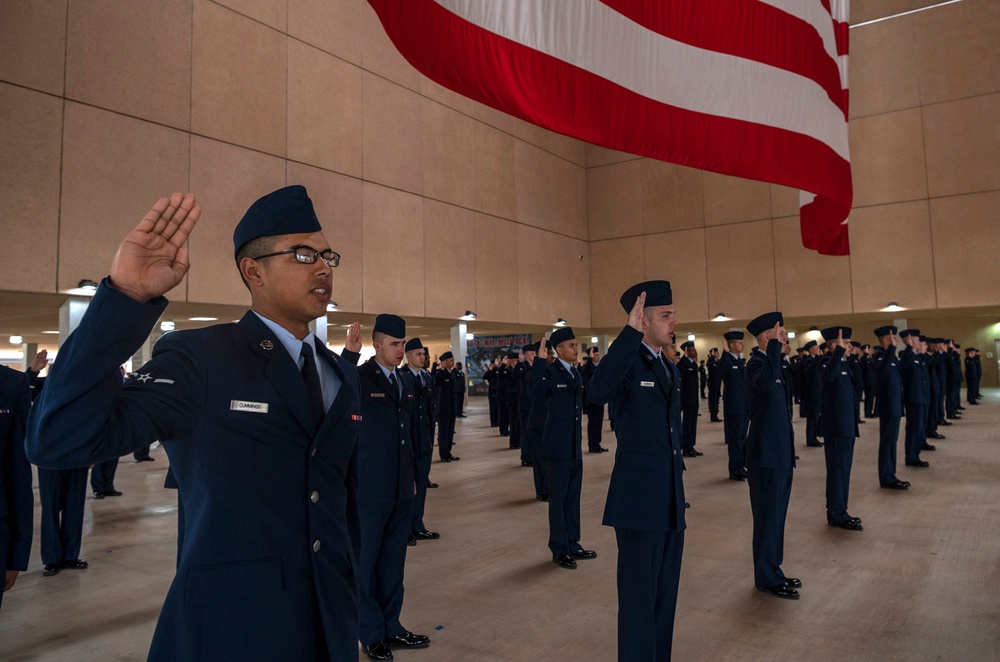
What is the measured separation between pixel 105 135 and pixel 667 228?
1665 cm

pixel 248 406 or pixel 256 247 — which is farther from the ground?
pixel 256 247

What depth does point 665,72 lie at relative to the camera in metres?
4.19

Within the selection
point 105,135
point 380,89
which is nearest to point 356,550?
point 105,135

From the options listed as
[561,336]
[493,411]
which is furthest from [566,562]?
[493,411]

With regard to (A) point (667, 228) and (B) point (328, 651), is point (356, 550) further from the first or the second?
(A) point (667, 228)

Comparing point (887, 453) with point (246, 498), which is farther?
point (887, 453)

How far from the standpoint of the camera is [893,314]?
18969mm

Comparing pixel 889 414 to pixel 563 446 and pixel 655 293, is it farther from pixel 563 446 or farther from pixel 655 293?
pixel 655 293

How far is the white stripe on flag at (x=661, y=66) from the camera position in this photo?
348 centimetres

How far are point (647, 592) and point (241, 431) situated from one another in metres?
2.32

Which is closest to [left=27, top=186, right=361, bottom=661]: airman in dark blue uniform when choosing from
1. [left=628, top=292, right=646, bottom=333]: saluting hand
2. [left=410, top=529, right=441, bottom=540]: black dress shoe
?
[left=628, top=292, right=646, bottom=333]: saluting hand

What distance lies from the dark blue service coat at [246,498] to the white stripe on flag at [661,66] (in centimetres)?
237

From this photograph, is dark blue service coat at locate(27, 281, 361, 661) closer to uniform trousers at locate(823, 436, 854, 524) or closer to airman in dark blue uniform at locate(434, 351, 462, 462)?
uniform trousers at locate(823, 436, 854, 524)

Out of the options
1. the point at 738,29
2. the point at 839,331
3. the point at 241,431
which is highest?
the point at 738,29
